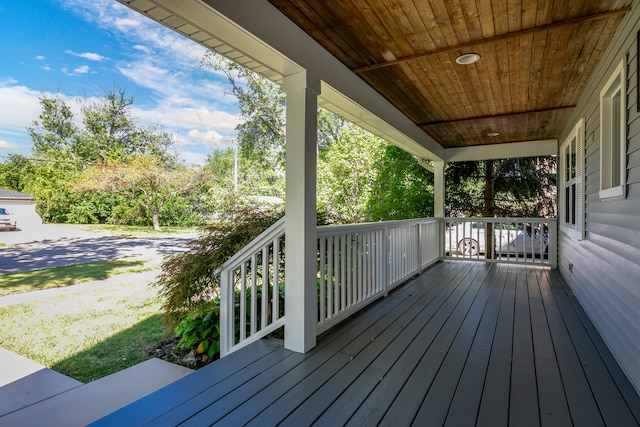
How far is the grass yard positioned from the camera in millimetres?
3936

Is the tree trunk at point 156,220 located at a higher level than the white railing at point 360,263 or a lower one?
higher

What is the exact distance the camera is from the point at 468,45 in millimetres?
2721

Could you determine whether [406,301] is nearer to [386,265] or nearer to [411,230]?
[386,265]

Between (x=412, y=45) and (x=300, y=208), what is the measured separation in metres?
1.67

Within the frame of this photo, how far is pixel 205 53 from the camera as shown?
38.7 feet

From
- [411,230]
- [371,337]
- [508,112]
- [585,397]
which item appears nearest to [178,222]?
[411,230]

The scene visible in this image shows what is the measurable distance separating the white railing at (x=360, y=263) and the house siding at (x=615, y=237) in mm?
2106

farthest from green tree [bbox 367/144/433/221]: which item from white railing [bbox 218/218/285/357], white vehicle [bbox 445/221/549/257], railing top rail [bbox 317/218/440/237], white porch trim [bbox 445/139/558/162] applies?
white railing [bbox 218/218/285/357]

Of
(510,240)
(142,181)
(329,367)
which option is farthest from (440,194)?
(142,181)

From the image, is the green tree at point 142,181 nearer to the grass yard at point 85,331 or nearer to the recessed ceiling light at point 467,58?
the grass yard at point 85,331

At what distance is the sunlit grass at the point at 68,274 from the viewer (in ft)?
15.4

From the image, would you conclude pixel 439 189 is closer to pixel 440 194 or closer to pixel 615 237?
pixel 440 194

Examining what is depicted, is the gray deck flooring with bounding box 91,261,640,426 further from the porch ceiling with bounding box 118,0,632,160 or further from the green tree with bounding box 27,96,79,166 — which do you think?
the green tree with bounding box 27,96,79,166

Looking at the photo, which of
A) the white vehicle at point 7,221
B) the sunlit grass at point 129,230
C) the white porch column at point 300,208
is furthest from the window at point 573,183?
the white vehicle at point 7,221
